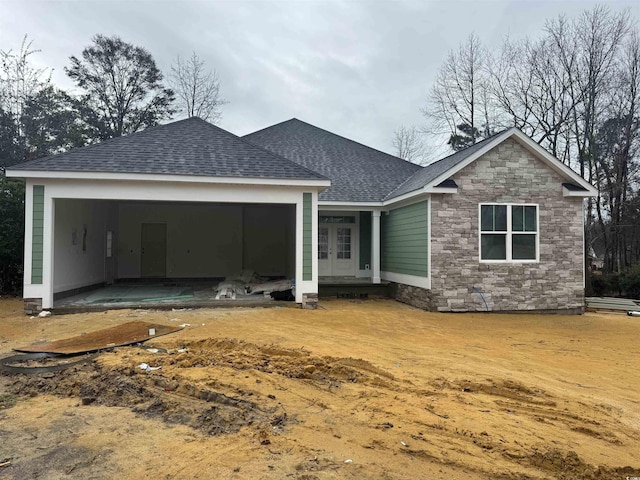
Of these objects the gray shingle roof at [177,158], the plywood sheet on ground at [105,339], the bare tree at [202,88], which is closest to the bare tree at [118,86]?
the bare tree at [202,88]

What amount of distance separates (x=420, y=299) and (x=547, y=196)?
14.4 feet

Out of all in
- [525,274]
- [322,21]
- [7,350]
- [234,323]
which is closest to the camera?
[7,350]

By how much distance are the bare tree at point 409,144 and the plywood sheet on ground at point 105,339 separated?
29.3 metres

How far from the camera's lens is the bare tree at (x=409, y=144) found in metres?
33.6

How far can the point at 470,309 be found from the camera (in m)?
10.5

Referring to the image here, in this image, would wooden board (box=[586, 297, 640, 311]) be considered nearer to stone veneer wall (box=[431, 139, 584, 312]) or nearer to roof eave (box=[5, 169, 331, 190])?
stone veneer wall (box=[431, 139, 584, 312])

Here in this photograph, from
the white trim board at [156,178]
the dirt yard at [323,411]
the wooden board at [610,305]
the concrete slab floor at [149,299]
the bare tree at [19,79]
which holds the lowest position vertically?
the wooden board at [610,305]

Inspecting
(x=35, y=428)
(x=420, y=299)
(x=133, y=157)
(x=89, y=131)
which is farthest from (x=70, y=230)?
(x=89, y=131)

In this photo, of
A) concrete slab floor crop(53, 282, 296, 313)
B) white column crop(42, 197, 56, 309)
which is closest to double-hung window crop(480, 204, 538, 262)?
concrete slab floor crop(53, 282, 296, 313)

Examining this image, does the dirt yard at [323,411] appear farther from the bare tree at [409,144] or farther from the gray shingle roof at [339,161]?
the bare tree at [409,144]

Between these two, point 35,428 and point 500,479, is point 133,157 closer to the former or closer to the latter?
point 35,428

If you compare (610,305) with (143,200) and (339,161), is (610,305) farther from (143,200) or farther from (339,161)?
(143,200)

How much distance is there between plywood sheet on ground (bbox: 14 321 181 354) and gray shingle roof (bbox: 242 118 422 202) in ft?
23.4

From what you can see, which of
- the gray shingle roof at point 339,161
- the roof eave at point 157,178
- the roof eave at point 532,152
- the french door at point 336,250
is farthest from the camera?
the french door at point 336,250
